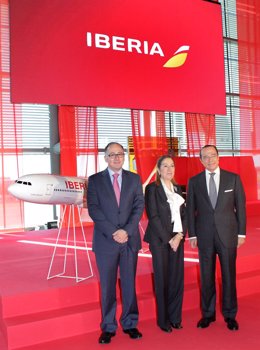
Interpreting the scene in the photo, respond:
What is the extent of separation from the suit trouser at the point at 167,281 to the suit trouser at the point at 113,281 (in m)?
0.17

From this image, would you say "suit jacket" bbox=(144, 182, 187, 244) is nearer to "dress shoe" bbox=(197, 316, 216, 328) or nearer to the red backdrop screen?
"dress shoe" bbox=(197, 316, 216, 328)

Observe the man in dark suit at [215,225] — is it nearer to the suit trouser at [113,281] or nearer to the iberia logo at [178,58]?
the suit trouser at [113,281]

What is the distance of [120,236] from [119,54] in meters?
3.59

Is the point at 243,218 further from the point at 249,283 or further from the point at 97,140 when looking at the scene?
the point at 97,140

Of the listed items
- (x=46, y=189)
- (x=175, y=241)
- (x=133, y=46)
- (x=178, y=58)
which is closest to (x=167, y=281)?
(x=175, y=241)

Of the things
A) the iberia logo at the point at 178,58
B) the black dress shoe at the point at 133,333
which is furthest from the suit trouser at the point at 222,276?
the iberia logo at the point at 178,58

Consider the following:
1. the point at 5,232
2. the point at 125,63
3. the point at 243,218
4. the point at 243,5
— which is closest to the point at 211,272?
the point at 243,218

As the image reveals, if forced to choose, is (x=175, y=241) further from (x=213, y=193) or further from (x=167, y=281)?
(x=213, y=193)

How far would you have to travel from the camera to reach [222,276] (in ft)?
8.52

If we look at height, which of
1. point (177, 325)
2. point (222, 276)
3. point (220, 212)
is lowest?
point (177, 325)

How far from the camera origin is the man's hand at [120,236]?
2.32 meters

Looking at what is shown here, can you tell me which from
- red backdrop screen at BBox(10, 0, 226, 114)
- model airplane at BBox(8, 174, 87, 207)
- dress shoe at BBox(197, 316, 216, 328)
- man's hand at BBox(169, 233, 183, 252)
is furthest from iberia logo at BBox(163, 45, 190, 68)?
dress shoe at BBox(197, 316, 216, 328)

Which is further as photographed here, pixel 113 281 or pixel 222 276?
pixel 222 276

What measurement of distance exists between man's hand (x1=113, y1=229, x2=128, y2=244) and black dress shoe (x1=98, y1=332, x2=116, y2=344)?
2.03 ft
